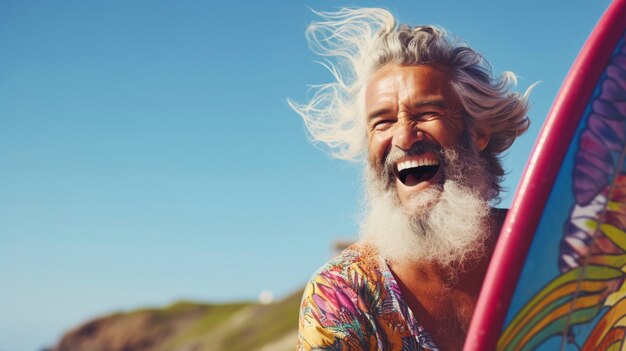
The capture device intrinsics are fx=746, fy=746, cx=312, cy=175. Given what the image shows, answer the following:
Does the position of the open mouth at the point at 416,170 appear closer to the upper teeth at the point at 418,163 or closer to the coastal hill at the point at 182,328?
the upper teeth at the point at 418,163

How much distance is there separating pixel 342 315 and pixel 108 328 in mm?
50265

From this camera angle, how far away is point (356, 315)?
3064 mm

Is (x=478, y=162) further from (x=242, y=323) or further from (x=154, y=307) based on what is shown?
(x=154, y=307)

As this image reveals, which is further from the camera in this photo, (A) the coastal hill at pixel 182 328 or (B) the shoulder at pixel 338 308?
(A) the coastal hill at pixel 182 328

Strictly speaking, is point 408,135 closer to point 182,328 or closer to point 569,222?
point 569,222

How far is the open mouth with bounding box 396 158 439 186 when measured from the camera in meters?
3.32

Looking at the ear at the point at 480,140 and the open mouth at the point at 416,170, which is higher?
the ear at the point at 480,140

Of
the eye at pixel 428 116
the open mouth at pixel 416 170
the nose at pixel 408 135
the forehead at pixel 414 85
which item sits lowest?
the open mouth at pixel 416 170

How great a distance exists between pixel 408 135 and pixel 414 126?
0.19 feet

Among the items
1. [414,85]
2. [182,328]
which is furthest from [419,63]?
[182,328]

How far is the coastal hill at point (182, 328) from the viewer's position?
41.1m

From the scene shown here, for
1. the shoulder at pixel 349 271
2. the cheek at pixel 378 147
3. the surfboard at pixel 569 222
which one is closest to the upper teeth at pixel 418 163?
the cheek at pixel 378 147

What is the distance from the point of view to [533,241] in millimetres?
1868

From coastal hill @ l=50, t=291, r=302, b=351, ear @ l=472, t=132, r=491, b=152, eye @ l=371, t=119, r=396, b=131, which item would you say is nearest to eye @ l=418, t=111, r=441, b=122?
eye @ l=371, t=119, r=396, b=131
